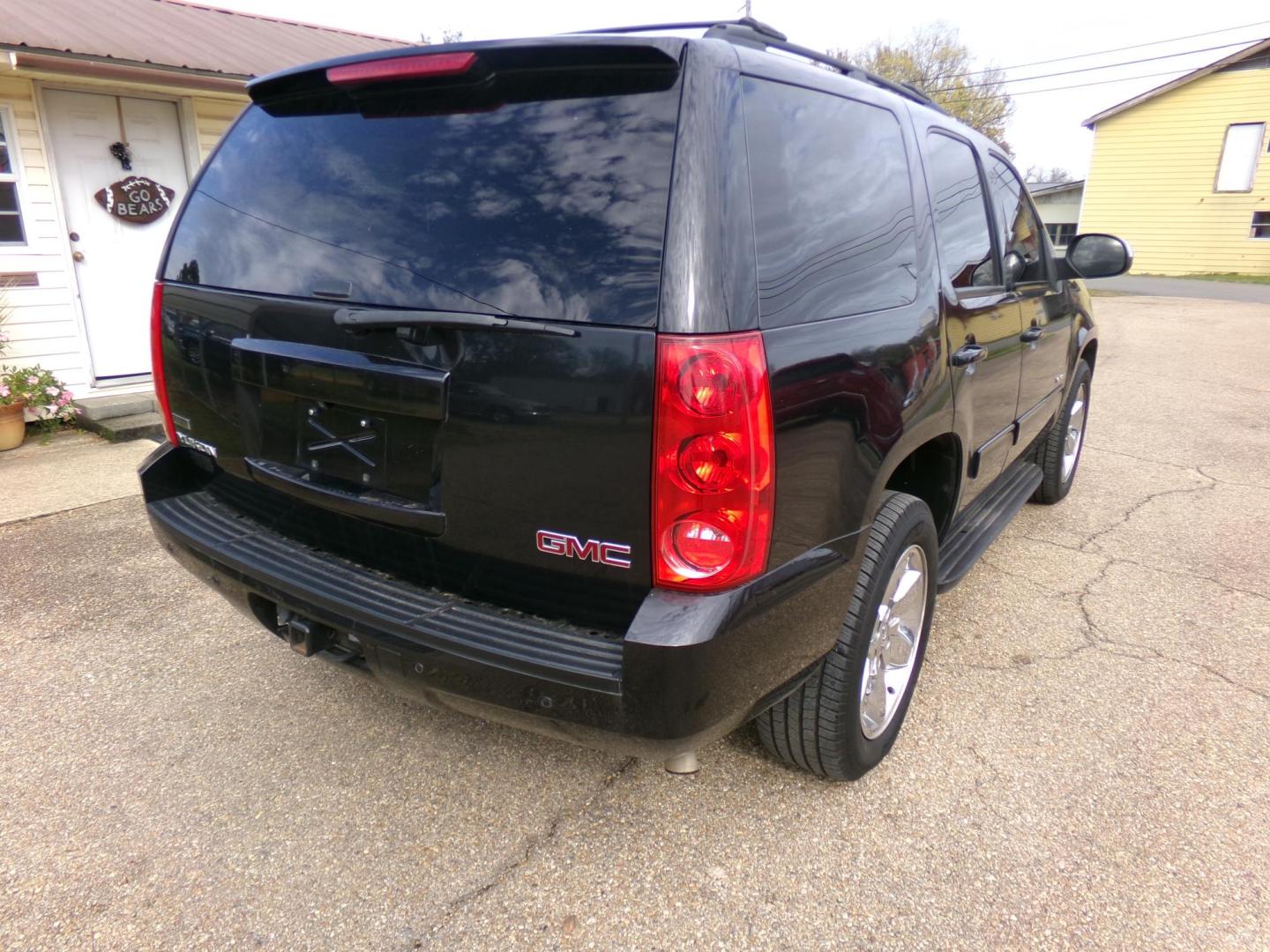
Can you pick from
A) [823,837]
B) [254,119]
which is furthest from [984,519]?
[254,119]

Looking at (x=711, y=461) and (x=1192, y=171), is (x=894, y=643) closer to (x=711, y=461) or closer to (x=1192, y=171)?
(x=711, y=461)

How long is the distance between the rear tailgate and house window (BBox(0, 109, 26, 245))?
5.34 m

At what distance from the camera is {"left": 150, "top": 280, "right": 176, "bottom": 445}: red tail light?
97.1 inches

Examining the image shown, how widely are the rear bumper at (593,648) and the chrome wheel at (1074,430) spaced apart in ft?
11.3

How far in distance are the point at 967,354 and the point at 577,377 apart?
152 cm

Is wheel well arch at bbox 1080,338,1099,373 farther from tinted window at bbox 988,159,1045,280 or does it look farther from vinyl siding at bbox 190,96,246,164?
vinyl siding at bbox 190,96,246,164

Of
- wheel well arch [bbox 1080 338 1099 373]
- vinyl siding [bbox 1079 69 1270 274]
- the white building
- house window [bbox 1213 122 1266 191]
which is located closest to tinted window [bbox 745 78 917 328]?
wheel well arch [bbox 1080 338 1099 373]

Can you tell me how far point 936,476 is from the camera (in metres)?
2.78

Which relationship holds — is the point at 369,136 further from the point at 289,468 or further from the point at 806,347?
the point at 806,347

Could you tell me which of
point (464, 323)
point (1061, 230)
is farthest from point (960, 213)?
point (1061, 230)

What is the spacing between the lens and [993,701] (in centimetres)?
291

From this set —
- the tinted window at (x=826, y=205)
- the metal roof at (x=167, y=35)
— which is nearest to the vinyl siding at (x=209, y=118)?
the metal roof at (x=167, y=35)

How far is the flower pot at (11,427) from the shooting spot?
5.84 metres

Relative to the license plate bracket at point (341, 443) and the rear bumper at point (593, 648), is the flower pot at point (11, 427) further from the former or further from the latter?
the license plate bracket at point (341, 443)
